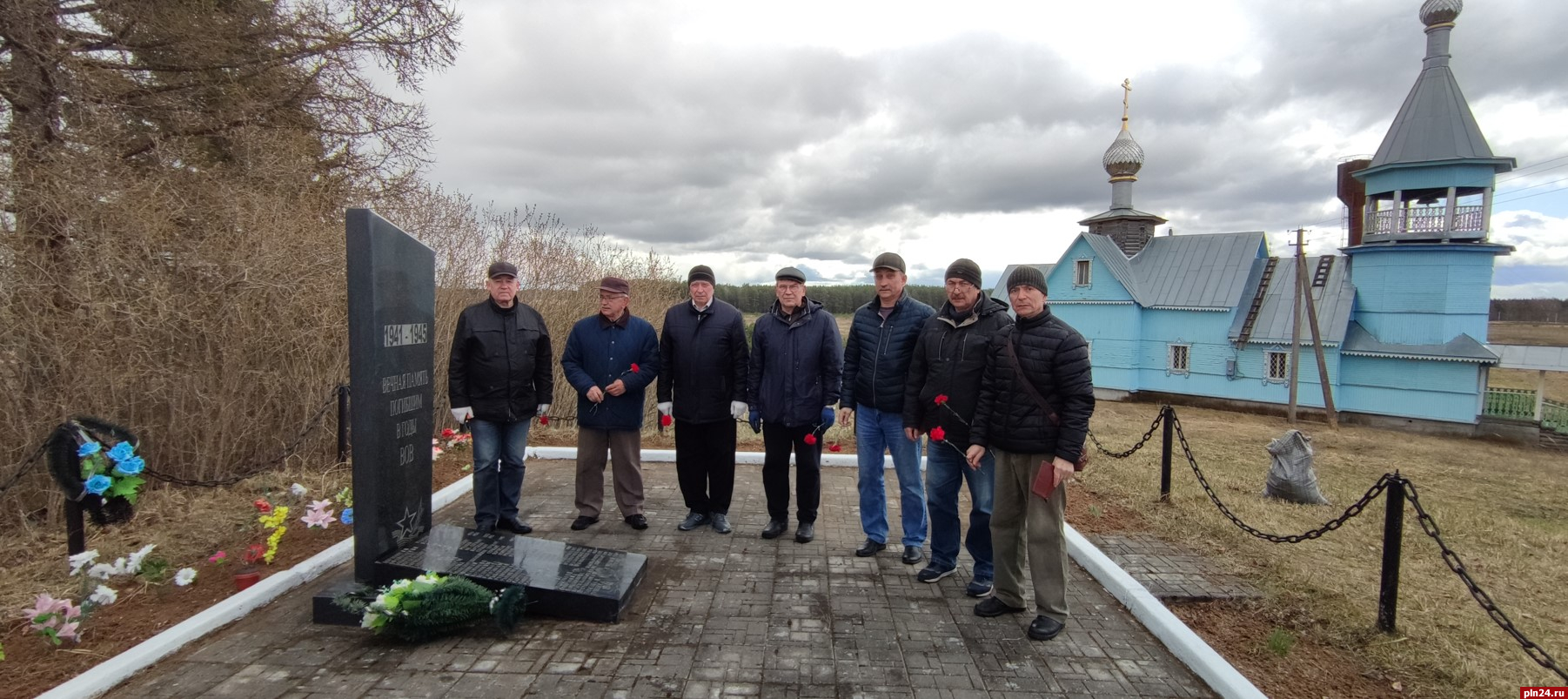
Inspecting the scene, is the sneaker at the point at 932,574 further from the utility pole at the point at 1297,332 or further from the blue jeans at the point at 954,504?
the utility pole at the point at 1297,332

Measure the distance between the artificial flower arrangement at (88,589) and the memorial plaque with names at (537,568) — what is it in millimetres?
1262

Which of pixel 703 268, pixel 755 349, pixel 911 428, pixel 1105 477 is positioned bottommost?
pixel 1105 477

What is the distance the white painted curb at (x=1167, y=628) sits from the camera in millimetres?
2939

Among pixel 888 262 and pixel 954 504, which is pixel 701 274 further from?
pixel 954 504

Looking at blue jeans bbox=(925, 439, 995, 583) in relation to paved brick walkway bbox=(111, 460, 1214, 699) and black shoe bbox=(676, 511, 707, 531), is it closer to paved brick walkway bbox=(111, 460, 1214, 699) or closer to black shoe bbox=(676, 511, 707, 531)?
paved brick walkway bbox=(111, 460, 1214, 699)

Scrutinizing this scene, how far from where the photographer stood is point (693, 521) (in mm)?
5035

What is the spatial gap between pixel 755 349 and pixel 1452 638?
4162 mm

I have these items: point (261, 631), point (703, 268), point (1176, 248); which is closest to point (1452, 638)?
point (703, 268)

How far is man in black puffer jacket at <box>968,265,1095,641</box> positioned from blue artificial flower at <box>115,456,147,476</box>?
4.86 meters

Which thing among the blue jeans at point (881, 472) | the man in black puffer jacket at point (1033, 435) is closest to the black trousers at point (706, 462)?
the blue jeans at point (881, 472)

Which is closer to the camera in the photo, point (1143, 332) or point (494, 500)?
point (494, 500)

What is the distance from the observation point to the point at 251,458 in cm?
620

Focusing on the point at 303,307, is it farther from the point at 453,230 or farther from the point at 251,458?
the point at 453,230

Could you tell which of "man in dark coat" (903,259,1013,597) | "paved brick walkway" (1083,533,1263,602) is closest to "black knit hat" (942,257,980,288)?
"man in dark coat" (903,259,1013,597)
